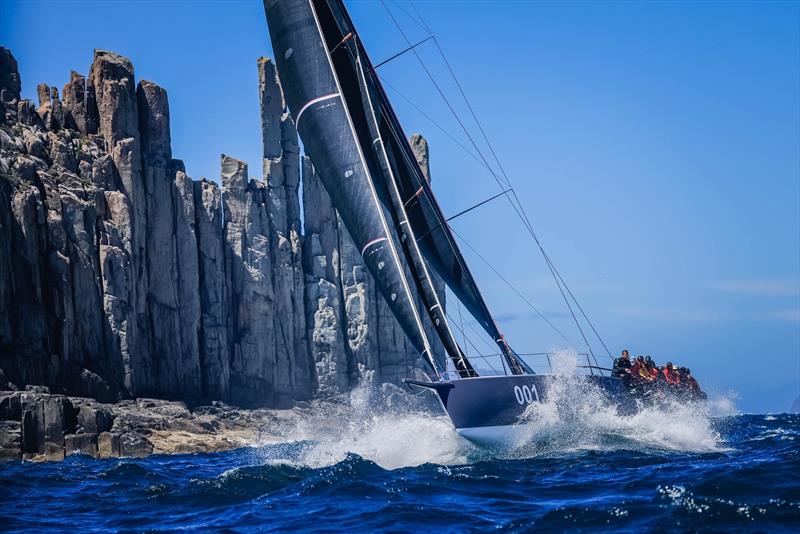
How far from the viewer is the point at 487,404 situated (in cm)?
1439

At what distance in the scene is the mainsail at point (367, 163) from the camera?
54.7 feet

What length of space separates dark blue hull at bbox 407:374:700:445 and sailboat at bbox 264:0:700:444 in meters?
0.29

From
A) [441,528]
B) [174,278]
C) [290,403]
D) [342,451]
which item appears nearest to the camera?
[441,528]

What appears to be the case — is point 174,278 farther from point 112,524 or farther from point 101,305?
point 112,524

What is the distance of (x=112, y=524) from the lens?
9062 millimetres

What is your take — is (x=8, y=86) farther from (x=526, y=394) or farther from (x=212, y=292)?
(x=526, y=394)


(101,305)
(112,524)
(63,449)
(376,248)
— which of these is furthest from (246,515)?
(101,305)

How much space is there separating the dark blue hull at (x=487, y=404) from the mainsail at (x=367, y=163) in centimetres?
125

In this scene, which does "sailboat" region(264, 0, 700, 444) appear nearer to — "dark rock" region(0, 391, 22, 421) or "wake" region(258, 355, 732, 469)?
"wake" region(258, 355, 732, 469)

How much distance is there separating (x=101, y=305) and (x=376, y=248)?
897 inches

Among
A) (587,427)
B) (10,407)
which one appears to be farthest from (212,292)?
(587,427)

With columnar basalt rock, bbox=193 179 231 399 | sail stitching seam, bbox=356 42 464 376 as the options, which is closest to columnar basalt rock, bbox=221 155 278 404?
columnar basalt rock, bbox=193 179 231 399

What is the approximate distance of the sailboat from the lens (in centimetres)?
1653

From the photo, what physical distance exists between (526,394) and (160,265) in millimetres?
29756
